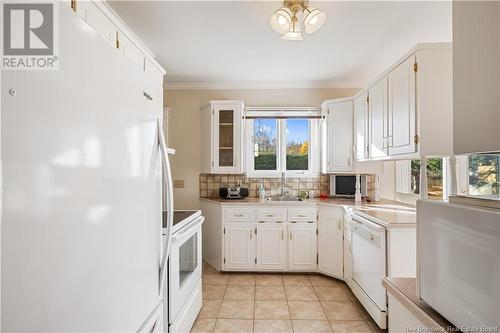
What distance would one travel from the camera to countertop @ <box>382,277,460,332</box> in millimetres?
655

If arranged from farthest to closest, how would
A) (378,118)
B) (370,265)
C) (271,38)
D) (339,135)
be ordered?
(339,135)
(378,118)
(271,38)
(370,265)

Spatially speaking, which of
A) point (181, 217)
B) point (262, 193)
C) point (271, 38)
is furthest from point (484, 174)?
point (262, 193)

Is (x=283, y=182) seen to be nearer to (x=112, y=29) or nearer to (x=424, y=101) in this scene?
(x=424, y=101)

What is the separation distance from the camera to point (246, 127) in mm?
3828

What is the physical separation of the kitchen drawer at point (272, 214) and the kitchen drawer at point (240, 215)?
9 cm

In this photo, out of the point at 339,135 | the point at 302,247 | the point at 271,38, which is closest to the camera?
the point at 271,38

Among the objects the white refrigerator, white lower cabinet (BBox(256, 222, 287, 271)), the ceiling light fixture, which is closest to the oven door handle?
the white refrigerator

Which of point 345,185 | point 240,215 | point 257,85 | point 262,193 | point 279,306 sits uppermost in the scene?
point 257,85

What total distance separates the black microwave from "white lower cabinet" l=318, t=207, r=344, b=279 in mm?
595

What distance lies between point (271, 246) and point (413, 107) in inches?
85.7

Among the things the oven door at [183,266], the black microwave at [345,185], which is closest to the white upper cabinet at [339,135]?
the black microwave at [345,185]

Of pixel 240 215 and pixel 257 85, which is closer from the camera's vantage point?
pixel 240 215

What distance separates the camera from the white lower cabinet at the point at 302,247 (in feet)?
10.6

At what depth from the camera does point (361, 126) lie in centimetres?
302
